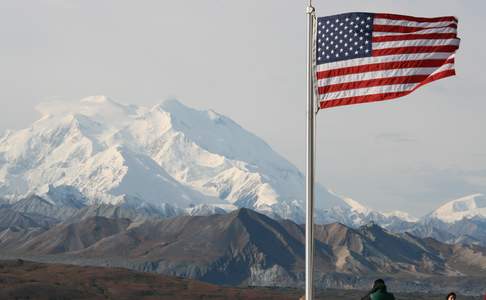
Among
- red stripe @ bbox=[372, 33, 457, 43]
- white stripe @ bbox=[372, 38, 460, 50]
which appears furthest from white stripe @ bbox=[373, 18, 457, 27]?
white stripe @ bbox=[372, 38, 460, 50]

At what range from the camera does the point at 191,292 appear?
16588 centimetres

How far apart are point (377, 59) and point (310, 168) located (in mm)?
2918

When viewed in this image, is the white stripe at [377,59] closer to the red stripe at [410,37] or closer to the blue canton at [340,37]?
the blue canton at [340,37]

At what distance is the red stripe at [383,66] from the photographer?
1953cm

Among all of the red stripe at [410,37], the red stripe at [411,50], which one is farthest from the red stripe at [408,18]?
the red stripe at [411,50]

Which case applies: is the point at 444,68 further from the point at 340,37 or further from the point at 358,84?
the point at 340,37

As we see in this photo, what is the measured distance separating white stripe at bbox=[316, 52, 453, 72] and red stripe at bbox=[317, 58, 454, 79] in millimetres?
67

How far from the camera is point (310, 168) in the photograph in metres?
18.8

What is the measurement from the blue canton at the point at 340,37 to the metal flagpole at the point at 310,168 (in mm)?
211

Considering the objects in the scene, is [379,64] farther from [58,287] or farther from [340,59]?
[58,287]

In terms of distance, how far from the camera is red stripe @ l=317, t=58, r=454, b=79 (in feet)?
64.1

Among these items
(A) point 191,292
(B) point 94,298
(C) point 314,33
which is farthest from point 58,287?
(C) point 314,33

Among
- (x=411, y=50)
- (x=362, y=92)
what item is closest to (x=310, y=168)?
(x=362, y=92)

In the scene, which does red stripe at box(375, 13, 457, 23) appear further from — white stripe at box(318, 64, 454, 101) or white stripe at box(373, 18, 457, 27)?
white stripe at box(318, 64, 454, 101)
